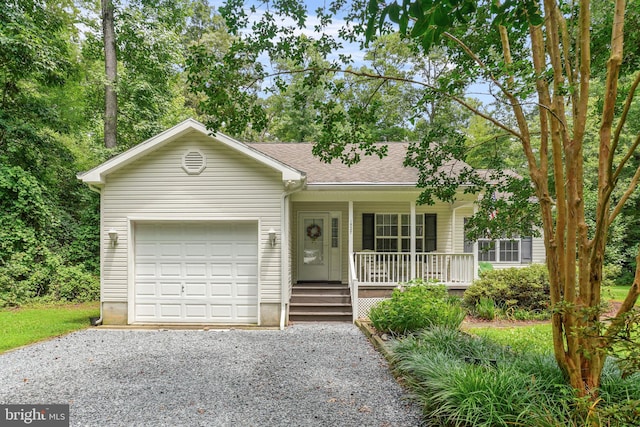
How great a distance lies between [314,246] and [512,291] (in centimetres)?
514

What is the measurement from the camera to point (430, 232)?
11211 millimetres

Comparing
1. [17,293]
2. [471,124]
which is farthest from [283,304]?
[471,124]

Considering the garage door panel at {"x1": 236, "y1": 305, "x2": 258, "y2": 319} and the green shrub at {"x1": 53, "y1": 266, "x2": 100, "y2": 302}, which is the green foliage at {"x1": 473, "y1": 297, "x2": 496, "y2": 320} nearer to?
the garage door panel at {"x1": 236, "y1": 305, "x2": 258, "y2": 319}

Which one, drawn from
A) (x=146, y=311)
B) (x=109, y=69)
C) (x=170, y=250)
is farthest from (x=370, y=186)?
(x=109, y=69)

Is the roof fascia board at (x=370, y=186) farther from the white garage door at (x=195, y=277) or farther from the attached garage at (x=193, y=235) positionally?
the white garage door at (x=195, y=277)

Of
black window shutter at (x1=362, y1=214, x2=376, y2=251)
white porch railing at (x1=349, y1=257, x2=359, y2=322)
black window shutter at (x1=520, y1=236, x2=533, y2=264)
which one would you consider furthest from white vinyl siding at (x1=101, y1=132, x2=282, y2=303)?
black window shutter at (x1=520, y1=236, x2=533, y2=264)

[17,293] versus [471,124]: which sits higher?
[471,124]

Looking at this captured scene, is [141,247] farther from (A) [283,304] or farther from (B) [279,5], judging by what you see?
(B) [279,5]

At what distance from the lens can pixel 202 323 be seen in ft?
28.9

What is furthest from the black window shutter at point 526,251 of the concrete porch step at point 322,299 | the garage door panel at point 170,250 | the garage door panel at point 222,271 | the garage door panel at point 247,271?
the garage door panel at point 170,250

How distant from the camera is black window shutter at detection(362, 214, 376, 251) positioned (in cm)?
1110

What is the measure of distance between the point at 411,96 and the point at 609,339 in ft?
72.0

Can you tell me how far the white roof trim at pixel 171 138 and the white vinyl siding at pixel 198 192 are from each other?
8.5 inches

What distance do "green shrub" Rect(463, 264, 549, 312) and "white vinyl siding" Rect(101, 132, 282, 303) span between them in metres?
4.85
